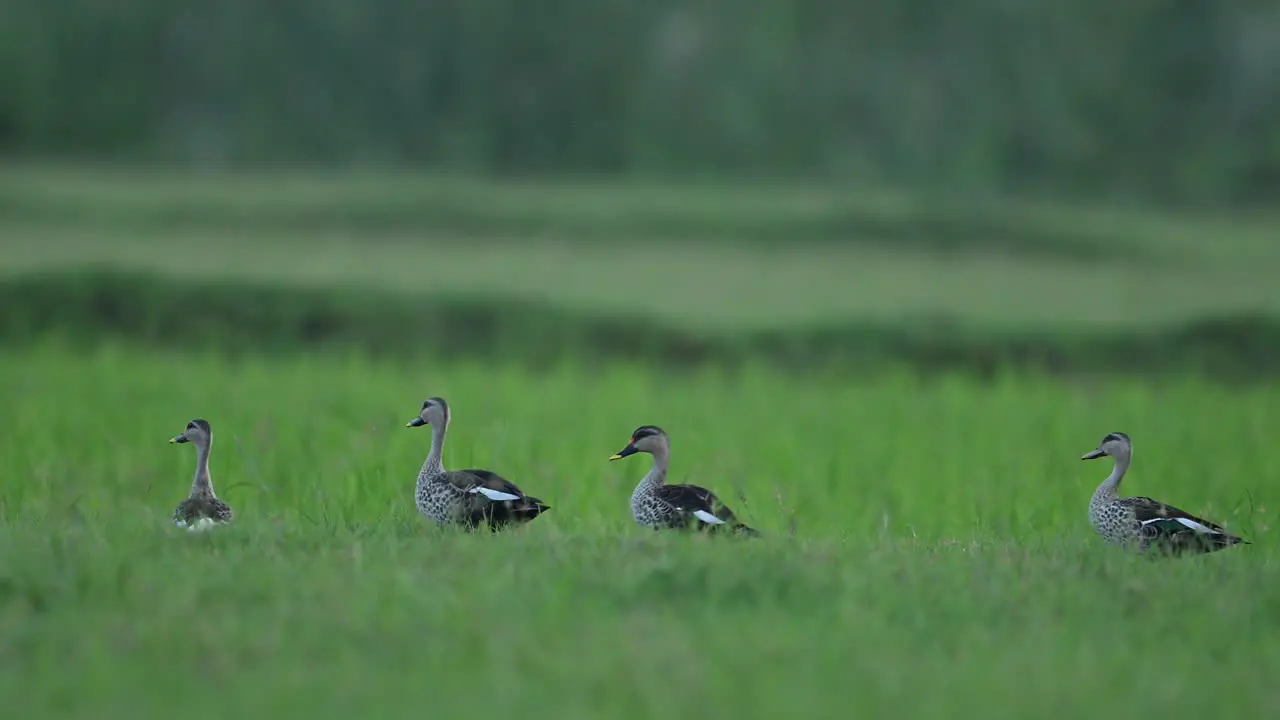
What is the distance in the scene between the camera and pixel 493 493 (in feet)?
19.5

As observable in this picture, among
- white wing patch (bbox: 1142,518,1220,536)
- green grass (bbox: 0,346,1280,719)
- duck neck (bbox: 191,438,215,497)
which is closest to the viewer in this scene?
green grass (bbox: 0,346,1280,719)

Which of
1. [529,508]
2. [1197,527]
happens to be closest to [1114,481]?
[1197,527]

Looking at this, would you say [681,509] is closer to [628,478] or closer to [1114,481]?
[1114,481]

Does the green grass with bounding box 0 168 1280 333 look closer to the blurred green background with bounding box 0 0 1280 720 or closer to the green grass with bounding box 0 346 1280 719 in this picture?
the blurred green background with bounding box 0 0 1280 720

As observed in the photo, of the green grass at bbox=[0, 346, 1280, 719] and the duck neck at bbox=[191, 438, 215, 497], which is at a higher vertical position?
the duck neck at bbox=[191, 438, 215, 497]

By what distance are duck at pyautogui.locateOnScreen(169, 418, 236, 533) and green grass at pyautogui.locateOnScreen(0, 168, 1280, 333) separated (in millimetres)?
8278

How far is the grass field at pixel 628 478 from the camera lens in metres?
4.06

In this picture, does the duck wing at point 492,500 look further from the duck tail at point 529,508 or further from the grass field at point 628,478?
the grass field at point 628,478

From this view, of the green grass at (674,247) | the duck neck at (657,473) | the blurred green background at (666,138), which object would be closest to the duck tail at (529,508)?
the duck neck at (657,473)

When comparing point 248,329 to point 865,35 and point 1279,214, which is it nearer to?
point 865,35

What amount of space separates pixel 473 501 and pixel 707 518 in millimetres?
1015

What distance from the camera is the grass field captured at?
13.3ft

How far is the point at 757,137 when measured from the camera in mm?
18688

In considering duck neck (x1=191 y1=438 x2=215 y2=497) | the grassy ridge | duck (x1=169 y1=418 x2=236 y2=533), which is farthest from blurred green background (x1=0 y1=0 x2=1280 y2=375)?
duck neck (x1=191 y1=438 x2=215 y2=497)
